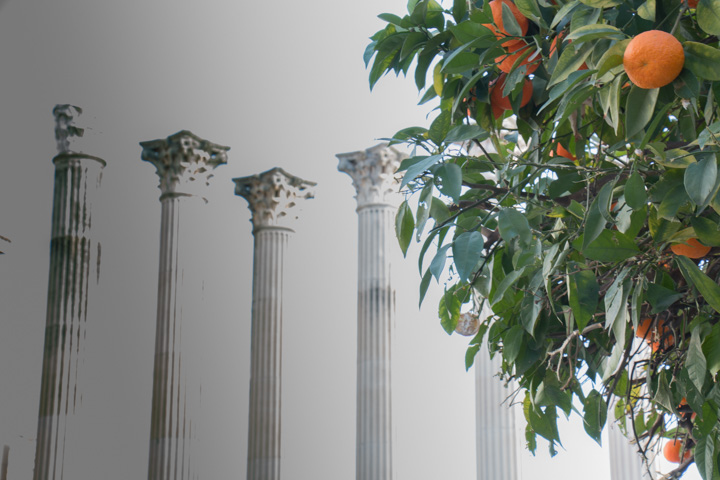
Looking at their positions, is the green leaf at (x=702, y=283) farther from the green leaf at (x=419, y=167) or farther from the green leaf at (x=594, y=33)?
the green leaf at (x=419, y=167)

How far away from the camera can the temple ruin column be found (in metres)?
28.3

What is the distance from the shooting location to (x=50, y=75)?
3409cm

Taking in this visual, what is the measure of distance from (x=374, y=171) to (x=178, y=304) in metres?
8.15

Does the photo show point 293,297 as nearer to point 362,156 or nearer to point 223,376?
point 223,376

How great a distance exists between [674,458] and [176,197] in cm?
2653

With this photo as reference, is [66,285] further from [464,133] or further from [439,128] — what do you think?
[464,133]

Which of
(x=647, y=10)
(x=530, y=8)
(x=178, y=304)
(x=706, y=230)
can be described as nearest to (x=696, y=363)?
(x=706, y=230)

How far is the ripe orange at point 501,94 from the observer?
5.24 metres

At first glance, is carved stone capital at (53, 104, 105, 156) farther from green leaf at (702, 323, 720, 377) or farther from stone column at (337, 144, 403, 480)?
green leaf at (702, 323, 720, 377)

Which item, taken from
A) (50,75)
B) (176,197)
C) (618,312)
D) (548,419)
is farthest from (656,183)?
(50,75)

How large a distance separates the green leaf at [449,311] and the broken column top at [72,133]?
25.9 meters

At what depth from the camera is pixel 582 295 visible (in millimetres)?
4684

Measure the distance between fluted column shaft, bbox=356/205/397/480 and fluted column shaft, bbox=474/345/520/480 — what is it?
3050 millimetres

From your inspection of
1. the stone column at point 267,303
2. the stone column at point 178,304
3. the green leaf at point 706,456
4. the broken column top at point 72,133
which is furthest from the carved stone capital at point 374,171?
the green leaf at point 706,456
